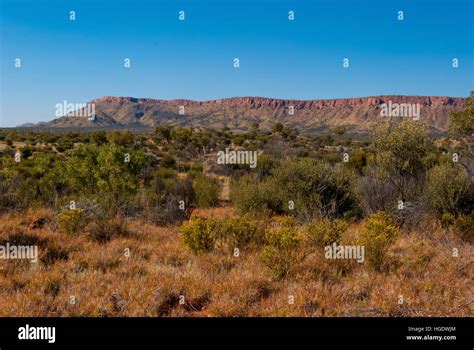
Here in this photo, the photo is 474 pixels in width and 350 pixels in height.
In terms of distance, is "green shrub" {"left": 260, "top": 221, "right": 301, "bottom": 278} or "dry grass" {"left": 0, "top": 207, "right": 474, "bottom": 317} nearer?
"dry grass" {"left": 0, "top": 207, "right": 474, "bottom": 317}

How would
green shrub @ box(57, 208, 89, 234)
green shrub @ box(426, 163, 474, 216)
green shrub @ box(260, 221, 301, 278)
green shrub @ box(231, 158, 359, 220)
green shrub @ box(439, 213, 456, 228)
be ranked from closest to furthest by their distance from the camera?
1. green shrub @ box(260, 221, 301, 278)
2. green shrub @ box(57, 208, 89, 234)
3. green shrub @ box(439, 213, 456, 228)
4. green shrub @ box(426, 163, 474, 216)
5. green shrub @ box(231, 158, 359, 220)

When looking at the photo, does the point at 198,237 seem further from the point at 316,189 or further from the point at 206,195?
the point at 206,195

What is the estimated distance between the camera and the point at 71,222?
26.3 feet

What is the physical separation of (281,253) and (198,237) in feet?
6.07

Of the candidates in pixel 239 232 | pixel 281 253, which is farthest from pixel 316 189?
pixel 281 253

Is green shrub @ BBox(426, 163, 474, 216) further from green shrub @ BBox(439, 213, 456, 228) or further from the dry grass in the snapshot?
the dry grass

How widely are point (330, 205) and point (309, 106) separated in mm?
150279

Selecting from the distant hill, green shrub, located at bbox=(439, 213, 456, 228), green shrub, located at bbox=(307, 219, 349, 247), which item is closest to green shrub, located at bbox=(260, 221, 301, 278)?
green shrub, located at bbox=(307, 219, 349, 247)

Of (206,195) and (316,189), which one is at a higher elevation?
(316,189)

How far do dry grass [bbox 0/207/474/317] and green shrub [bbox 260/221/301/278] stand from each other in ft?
0.48

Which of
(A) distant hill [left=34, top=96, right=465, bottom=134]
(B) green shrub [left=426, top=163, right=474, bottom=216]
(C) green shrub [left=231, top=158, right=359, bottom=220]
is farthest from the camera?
(A) distant hill [left=34, top=96, right=465, bottom=134]

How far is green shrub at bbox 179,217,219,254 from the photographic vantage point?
6891mm

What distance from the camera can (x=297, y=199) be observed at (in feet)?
37.9

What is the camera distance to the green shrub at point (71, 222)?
7.94 m
